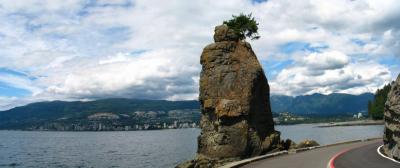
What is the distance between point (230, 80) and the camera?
46.9 meters

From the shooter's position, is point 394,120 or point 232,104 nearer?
point 394,120

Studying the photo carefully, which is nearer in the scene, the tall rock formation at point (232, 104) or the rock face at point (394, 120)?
the rock face at point (394, 120)

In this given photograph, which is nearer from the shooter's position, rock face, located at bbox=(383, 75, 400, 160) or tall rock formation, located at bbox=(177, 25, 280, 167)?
rock face, located at bbox=(383, 75, 400, 160)

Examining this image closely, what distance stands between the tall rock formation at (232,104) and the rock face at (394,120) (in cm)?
1295

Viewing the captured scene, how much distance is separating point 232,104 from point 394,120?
50.7 ft

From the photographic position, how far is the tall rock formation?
4453cm

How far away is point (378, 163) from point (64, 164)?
217ft

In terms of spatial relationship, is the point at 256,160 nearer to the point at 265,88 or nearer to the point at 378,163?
the point at 378,163

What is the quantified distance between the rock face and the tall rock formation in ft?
42.5

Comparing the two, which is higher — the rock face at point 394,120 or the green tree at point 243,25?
the green tree at point 243,25

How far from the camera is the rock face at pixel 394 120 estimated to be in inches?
1374

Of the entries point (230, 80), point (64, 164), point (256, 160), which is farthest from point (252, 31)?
point (64, 164)

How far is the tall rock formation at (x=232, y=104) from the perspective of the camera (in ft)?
146

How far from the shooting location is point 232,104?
4494 centimetres
